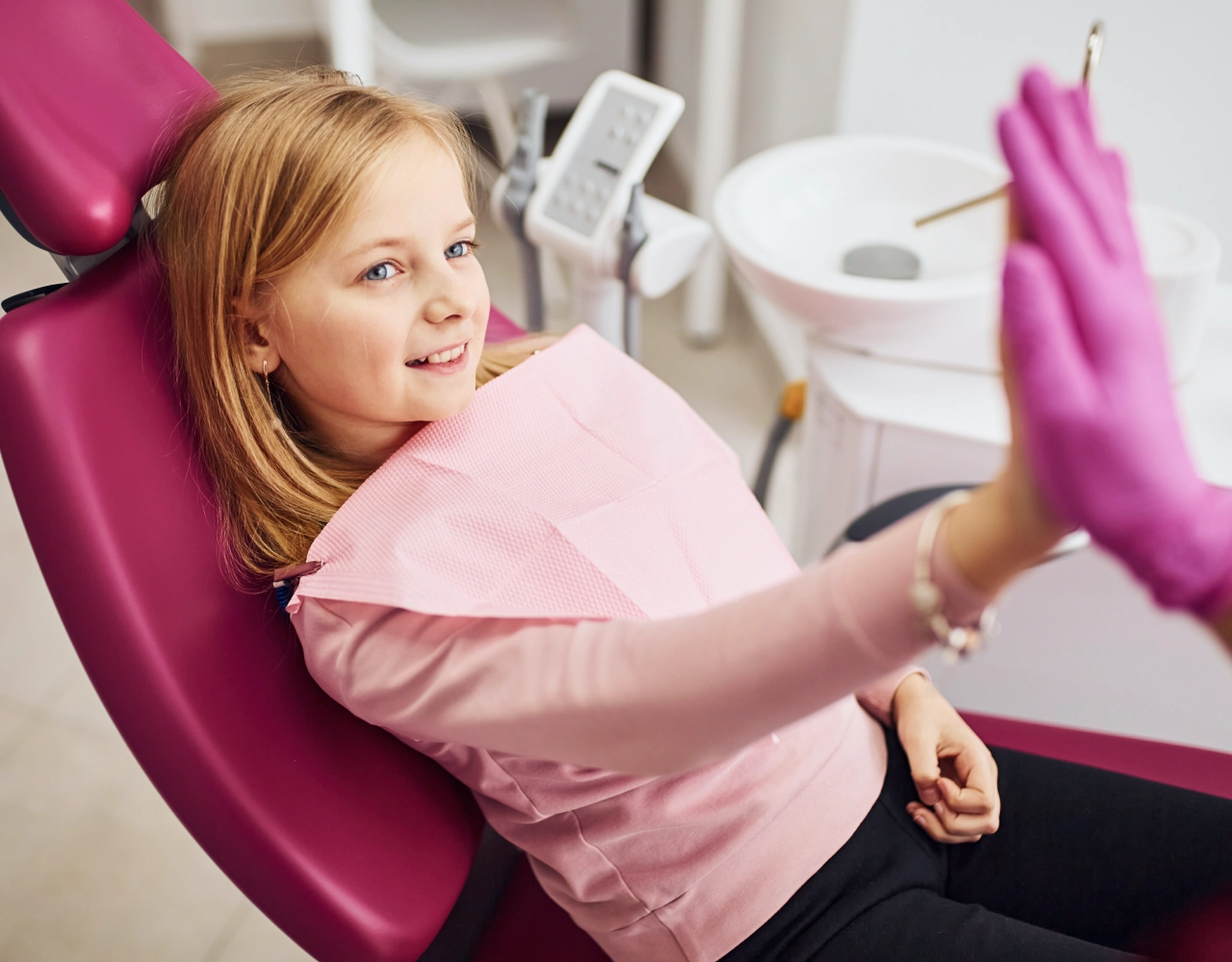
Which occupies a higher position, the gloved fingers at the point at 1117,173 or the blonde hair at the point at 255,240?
the gloved fingers at the point at 1117,173

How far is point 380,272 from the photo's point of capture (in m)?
0.74

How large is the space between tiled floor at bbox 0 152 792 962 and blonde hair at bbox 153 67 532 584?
817 millimetres

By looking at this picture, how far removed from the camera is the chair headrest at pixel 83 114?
26.7 inches

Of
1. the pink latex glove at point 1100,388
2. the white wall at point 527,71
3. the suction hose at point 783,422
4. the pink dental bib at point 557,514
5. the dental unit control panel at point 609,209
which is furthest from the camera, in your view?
the white wall at point 527,71

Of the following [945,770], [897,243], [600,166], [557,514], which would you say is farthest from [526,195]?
[945,770]

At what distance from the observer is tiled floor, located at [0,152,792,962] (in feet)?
4.39

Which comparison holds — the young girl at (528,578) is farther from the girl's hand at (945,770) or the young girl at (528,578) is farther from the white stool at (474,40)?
the white stool at (474,40)

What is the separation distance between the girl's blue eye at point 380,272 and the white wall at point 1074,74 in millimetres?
1005

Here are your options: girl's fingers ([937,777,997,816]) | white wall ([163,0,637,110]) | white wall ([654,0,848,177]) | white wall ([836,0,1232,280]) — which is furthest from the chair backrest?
white wall ([163,0,637,110])

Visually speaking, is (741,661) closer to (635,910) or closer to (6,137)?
(635,910)

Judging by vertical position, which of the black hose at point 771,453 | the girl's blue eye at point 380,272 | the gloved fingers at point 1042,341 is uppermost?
the gloved fingers at point 1042,341

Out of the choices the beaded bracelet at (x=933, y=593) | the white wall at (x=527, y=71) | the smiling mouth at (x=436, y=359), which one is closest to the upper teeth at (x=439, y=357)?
the smiling mouth at (x=436, y=359)

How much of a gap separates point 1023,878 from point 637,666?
48 cm

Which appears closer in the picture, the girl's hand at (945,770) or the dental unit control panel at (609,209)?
the girl's hand at (945,770)
